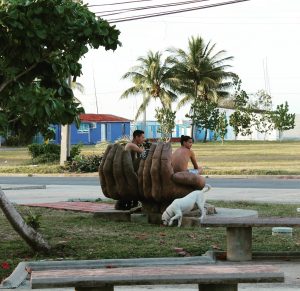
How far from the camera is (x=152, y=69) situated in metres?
79.9

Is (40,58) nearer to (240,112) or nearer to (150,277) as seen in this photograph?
(150,277)

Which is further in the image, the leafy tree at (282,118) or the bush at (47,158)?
the leafy tree at (282,118)

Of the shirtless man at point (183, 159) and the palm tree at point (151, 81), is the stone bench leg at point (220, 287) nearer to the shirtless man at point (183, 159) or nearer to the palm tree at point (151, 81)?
the shirtless man at point (183, 159)

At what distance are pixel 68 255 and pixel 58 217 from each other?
436 cm

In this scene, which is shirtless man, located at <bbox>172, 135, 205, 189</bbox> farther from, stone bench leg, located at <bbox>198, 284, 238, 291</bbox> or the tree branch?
stone bench leg, located at <bbox>198, 284, 238, 291</bbox>

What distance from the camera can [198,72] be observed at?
269 ft

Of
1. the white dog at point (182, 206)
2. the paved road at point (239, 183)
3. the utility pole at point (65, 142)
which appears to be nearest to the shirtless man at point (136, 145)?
the white dog at point (182, 206)

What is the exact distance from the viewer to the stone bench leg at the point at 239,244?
9.48 metres

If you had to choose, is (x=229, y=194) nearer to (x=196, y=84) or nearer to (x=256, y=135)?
(x=196, y=84)

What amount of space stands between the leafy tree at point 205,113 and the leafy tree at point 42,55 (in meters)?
70.1

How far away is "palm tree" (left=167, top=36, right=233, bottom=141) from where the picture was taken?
82.2 metres

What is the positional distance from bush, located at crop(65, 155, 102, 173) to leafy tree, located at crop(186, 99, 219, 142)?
44738mm

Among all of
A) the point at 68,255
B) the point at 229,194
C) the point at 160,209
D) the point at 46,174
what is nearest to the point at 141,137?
the point at 160,209

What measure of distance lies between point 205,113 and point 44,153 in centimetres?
3936
